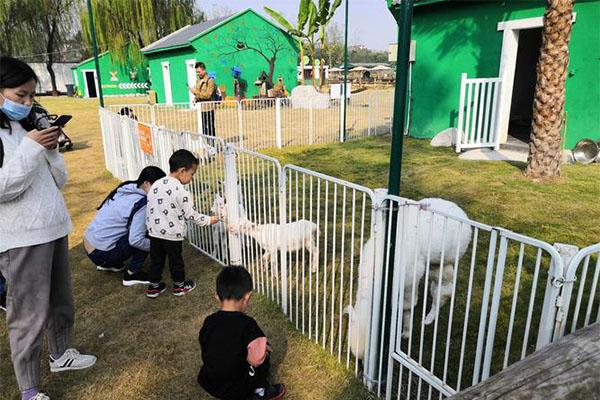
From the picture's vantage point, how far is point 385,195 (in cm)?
257

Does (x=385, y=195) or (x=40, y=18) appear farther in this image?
(x=40, y=18)

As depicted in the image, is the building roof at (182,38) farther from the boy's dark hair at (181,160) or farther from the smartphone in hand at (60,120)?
the smartphone in hand at (60,120)

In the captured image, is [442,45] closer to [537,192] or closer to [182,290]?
[537,192]

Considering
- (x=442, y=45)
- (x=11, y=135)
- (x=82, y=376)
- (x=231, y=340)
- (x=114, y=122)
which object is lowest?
(x=82, y=376)

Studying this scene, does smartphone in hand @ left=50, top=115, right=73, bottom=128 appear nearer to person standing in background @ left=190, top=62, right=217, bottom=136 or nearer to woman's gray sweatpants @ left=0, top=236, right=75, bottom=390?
woman's gray sweatpants @ left=0, top=236, right=75, bottom=390

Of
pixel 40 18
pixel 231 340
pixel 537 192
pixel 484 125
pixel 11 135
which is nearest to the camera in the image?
pixel 11 135

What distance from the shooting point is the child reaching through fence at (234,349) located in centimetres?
263

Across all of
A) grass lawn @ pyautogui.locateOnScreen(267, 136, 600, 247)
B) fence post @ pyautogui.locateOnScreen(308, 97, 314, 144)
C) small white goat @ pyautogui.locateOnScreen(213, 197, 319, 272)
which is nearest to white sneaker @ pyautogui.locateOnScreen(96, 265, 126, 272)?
small white goat @ pyautogui.locateOnScreen(213, 197, 319, 272)

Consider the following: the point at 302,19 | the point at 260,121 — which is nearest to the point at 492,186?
the point at 260,121

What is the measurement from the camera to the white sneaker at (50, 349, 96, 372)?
3.16 meters

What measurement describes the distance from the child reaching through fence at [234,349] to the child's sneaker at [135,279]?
197 cm

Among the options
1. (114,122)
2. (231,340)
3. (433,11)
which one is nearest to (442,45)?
(433,11)

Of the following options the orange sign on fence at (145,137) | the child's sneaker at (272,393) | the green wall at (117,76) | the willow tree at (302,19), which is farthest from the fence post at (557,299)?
the green wall at (117,76)

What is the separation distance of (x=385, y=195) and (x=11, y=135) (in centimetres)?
215
